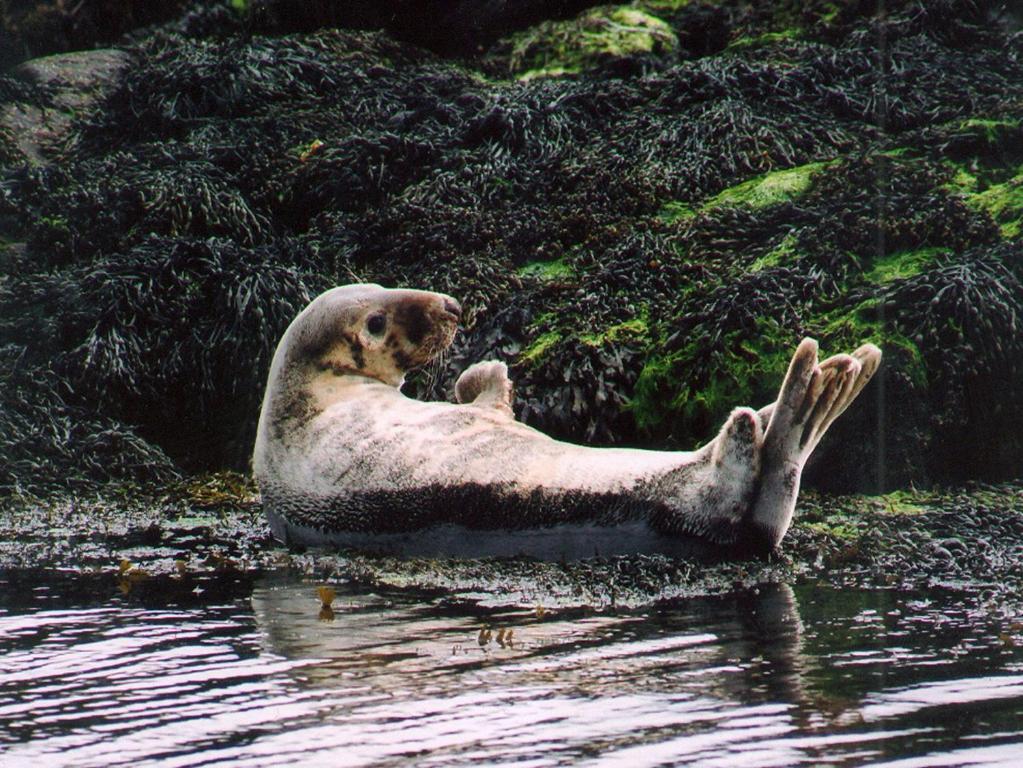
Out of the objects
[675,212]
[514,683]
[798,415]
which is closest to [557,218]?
[675,212]

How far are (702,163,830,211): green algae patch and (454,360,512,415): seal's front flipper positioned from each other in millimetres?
3222

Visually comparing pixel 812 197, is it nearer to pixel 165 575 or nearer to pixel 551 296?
pixel 551 296

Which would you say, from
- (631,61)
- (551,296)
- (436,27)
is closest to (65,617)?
(551,296)

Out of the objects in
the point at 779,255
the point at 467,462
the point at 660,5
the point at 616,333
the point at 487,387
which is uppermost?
the point at 660,5

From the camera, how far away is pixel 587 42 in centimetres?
1368

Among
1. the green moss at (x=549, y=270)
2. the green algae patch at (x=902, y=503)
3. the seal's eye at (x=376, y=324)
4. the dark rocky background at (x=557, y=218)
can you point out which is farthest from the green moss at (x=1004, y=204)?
the seal's eye at (x=376, y=324)

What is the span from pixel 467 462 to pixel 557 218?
4.29 metres

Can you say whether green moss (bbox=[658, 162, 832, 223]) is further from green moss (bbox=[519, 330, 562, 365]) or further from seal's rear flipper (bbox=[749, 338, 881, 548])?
seal's rear flipper (bbox=[749, 338, 881, 548])

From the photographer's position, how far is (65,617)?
5727 millimetres

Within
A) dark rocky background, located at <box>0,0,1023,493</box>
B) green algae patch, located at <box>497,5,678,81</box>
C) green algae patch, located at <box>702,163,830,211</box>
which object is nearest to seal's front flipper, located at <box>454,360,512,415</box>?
dark rocky background, located at <box>0,0,1023,493</box>

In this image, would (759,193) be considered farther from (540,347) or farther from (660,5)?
(660,5)

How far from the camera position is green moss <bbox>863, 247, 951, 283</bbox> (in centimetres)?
890

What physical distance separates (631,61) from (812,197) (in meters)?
3.70

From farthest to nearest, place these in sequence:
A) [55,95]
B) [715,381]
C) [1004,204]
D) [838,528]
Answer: [55,95] < [1004,204] < [715,381] < [838,528]
